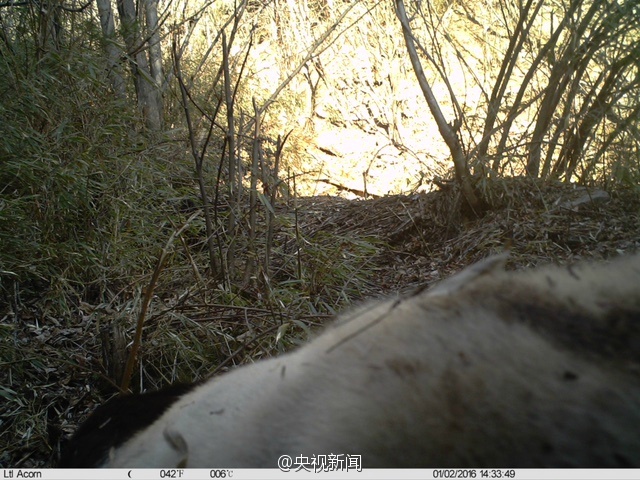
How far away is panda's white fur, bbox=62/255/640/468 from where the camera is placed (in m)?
0.69

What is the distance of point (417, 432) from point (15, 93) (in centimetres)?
301

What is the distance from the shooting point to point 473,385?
0.73m

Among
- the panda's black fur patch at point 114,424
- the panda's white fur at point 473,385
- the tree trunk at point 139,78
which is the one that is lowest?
the panda's black fur patch at point 114,424

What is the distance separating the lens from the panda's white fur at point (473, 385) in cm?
69

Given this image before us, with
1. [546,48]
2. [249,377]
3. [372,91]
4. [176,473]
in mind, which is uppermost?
[372,91]

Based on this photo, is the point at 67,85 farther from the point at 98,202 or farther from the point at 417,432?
the point at 417,432

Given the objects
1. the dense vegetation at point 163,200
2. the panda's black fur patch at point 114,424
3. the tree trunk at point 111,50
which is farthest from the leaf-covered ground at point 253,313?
the tree trunk at point 111,50

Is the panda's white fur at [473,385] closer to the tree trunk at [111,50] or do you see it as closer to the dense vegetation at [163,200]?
the dense vegetation at [163,200]

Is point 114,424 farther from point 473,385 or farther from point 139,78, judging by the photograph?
Result: point 139,78

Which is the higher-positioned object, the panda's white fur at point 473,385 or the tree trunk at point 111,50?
the tree trunk at point 111,50

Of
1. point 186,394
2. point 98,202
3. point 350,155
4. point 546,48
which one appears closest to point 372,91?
point 350,155

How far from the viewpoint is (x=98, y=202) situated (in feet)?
10.9

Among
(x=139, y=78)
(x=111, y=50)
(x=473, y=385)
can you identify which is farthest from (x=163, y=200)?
(x=473, y=385)

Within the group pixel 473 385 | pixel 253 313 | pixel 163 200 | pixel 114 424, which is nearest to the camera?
pixel 473 385
